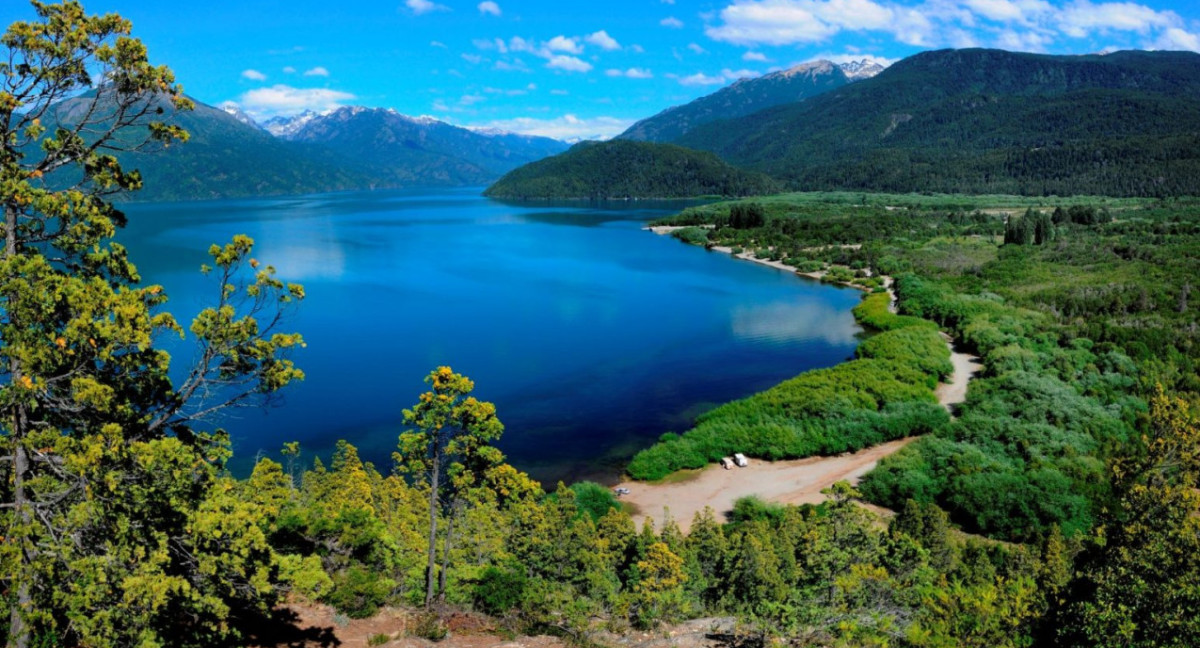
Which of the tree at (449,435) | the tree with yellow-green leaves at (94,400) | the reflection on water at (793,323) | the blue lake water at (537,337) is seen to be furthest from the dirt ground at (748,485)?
the reflection on water at (793,323)

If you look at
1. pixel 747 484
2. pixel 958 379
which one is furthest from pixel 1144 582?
pixel 958 379

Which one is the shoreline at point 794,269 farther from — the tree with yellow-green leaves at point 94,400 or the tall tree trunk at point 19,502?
the tall tree trunk at point 19,502

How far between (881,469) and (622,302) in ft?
173

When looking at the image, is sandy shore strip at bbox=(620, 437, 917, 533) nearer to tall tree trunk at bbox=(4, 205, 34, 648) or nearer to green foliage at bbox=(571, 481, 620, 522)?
green foliage at bbox=(571, 481, 620, 522)

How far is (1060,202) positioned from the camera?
196m

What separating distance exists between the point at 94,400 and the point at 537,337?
2319 inches

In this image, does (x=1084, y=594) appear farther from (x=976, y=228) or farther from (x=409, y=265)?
(x=976, y=228)

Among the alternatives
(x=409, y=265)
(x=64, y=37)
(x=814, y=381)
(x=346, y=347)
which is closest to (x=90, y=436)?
(x=64, y=37)

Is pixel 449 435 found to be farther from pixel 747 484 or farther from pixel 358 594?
pixel 747 484

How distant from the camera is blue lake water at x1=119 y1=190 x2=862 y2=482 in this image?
45.3 metres

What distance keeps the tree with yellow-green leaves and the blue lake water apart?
5.45 metres

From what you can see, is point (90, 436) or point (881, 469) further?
point (881, 469)

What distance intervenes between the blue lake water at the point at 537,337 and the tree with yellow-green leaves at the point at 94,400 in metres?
5.45

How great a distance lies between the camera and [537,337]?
68750mm
